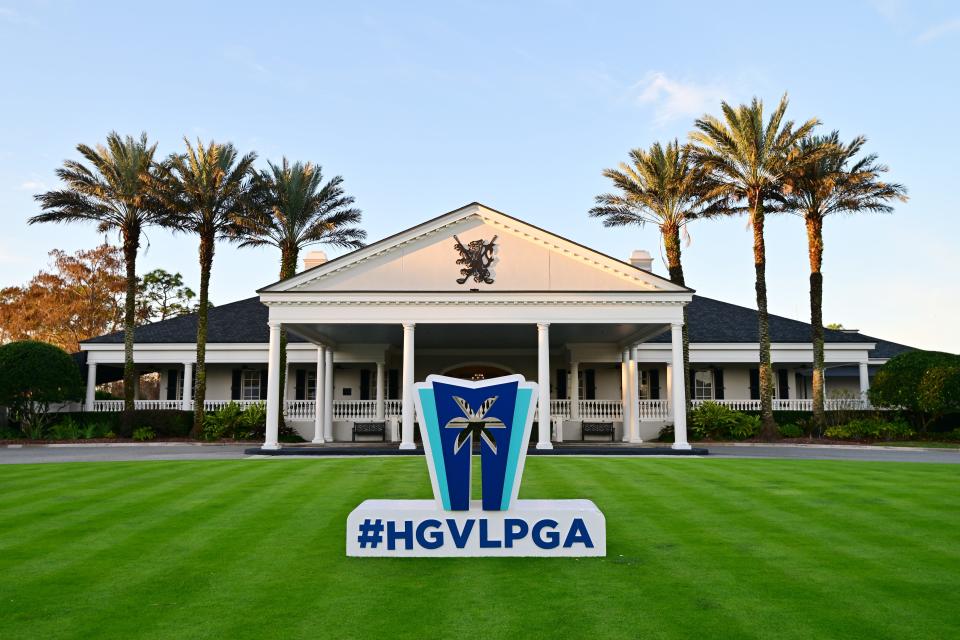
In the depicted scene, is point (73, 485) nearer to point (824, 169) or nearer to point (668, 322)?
point (668, 322)

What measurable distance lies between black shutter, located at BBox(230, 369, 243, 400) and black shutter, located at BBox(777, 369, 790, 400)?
1065 inches

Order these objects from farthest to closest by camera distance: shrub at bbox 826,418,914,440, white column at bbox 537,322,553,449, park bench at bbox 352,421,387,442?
park bench at bbox 352,421,387,442
shrub at bbox 826,418,914,440
white column at bbox 537,322,553,449

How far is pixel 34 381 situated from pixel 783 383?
1377 inches

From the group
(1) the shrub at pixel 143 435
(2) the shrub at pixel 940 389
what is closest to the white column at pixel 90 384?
(1) the shrub at pixel 143 435

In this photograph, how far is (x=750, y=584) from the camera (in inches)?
278

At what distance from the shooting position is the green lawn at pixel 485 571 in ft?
19.4

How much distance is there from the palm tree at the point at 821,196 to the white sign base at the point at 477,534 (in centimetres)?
2707

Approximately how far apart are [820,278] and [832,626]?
29.8m

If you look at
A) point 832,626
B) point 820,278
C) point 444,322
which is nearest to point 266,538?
point 832,626

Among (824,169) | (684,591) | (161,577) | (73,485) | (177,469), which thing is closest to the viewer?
(684,591)

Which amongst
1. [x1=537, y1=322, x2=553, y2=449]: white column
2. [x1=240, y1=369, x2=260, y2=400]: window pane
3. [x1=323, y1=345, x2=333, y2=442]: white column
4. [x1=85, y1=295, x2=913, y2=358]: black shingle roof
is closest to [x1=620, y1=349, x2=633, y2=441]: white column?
[x1=85, y1=295, x2=913, y2=358]: black shingle roof

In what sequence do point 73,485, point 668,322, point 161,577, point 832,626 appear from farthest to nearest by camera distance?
point 668,322 < point 73,485 < point 161,577 < point 832,626

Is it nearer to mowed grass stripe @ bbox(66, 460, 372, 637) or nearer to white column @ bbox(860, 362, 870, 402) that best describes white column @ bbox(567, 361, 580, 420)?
white column @ bbox(860, 362, 870, 402)

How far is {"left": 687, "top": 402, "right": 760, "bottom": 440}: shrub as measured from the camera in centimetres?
3238
